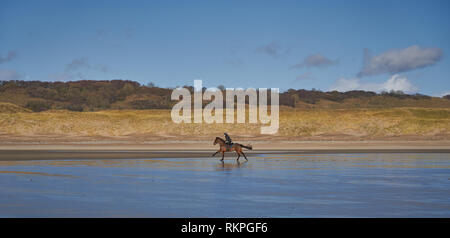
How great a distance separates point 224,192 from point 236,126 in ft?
226

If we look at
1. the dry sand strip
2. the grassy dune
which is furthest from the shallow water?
the grassy dune

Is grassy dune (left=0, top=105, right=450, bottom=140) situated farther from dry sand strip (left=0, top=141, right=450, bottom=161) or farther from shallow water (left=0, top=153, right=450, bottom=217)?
shallow water (left=0, top=153, right=450, bottom=217)

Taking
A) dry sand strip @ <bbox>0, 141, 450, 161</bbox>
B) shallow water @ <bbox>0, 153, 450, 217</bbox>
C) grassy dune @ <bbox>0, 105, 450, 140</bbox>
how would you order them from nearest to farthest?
1. shallow water @ <bbox>0, 153, 450, 217</bbox>
2. dry sand strip @ <bbox>0, 141, 450, 161</bbox>
3. grassy dune @ <bbox>0, 105, 450, 140</bbox>

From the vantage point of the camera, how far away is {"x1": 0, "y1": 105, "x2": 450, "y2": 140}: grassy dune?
82.6 meters

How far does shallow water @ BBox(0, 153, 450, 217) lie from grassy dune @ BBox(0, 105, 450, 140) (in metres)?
51.4

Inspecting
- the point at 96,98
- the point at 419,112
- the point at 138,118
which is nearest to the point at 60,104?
the point at 96,98

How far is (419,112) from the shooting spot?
105 m

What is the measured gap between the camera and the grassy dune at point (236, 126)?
82.6 meters

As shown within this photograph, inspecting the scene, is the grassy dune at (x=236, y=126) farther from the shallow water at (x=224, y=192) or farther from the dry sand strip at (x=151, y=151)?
the shallow water at (x=224, y=192)

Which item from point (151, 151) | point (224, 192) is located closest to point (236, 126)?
point (151, 151)

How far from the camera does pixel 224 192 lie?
18.5m

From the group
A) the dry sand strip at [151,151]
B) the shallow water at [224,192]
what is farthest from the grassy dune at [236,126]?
the shallow water at [224,192]

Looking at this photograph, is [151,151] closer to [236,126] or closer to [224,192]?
[224,192]

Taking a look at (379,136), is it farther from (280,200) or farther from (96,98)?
(96,98)
